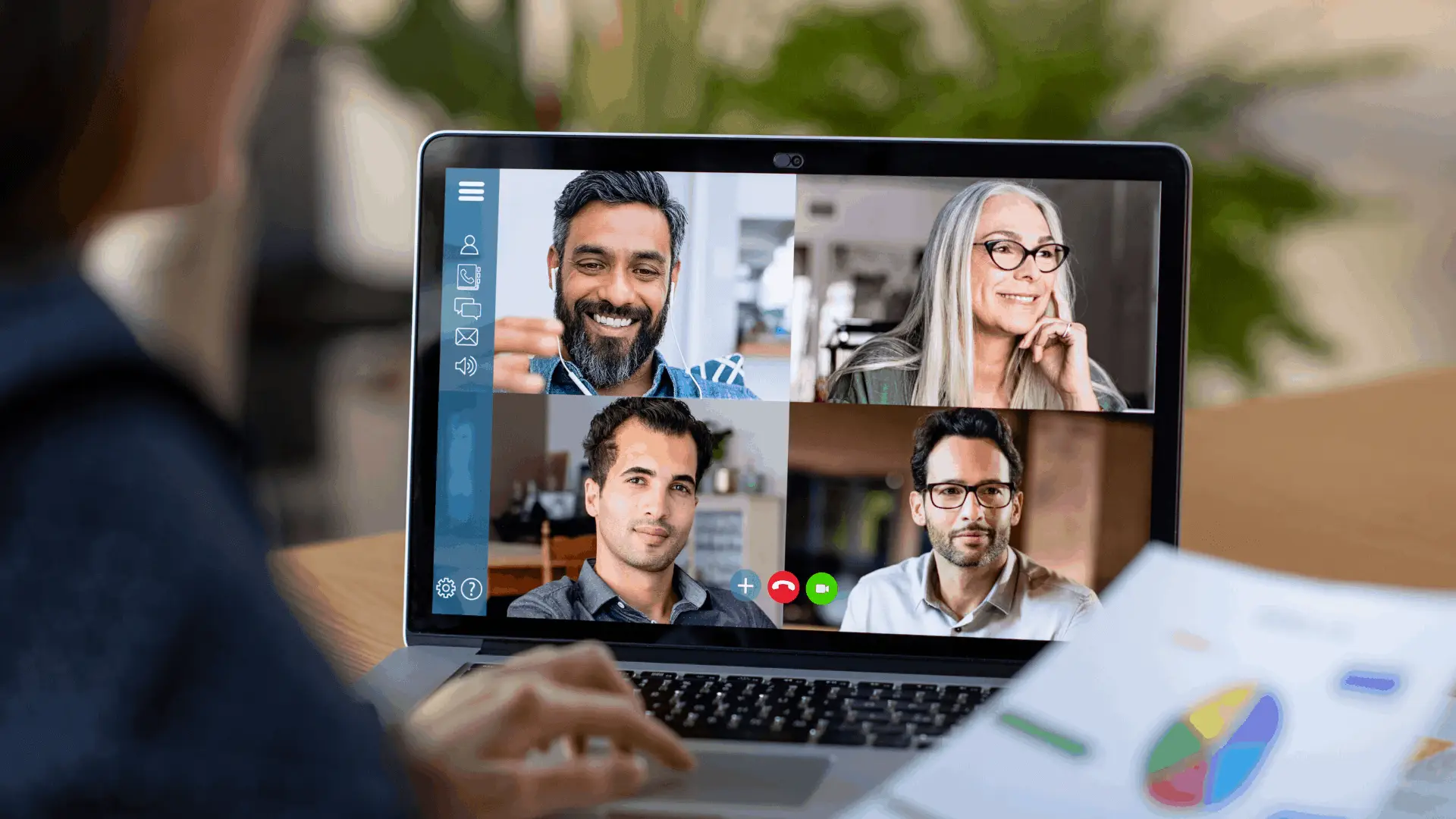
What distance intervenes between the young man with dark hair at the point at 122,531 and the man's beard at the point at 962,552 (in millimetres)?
487

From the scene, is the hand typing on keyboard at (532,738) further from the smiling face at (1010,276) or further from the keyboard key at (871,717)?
the smiling face at (1010,276)

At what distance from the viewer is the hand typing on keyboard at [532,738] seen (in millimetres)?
356

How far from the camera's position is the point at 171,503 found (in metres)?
0.17

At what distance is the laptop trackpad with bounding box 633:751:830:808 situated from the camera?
1.48ft

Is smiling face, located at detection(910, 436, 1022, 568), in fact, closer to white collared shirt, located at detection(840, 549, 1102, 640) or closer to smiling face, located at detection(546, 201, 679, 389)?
white collared shirt, located at detection(840, 549, 1102, 640)

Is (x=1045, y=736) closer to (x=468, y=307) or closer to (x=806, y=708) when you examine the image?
(x=806, y=708)

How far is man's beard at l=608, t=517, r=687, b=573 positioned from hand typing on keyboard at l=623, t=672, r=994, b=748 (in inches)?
2.9

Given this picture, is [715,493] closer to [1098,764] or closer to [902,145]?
[902,145]

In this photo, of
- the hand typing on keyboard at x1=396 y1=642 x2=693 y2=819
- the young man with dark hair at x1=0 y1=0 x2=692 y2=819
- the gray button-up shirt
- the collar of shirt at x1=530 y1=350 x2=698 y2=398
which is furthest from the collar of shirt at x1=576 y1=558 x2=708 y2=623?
the young man with dark hair at x1=0 y1=0 x2=692 y2=819

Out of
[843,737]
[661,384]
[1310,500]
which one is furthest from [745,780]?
[1310,500]

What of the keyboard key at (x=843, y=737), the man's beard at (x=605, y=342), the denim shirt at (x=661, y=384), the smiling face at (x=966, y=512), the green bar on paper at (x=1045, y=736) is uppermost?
the man's beard at (x=605, y=342)

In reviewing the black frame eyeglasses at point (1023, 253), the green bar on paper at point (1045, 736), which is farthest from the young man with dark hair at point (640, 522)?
the green bar on paper at point (1045, 736)

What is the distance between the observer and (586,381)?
0.67 m

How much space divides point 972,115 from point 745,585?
747 millimetres
